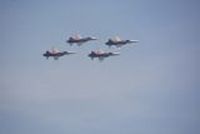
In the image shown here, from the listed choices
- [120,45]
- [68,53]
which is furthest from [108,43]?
[68,53]

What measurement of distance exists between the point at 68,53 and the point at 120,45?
0.97 meters

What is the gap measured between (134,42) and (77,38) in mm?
1004

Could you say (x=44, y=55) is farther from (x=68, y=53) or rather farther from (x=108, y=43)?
(x=108, y=43)

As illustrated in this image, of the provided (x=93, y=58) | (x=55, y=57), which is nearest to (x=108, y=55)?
(x=93, y=58)

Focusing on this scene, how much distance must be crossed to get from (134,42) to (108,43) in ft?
1.46

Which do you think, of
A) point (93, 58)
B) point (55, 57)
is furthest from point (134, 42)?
point (55, 57)

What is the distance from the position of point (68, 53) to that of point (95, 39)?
21.6 inches

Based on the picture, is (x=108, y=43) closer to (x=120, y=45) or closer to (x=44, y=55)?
(x=120, y=45)

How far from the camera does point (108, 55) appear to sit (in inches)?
348

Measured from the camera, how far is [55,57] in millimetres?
9008

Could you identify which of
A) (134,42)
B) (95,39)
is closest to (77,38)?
(95,39)

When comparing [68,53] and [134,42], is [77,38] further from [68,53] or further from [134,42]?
[134,42]

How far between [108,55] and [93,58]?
27 cm

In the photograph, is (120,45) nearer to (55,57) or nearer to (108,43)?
(108,43)
